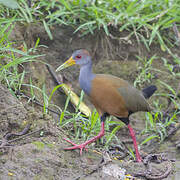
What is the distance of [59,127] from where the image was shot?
3607 millimetres

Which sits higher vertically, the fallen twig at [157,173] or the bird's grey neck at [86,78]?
the bird's grey neck at [86,78]

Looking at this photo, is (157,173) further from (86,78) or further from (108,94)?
(86,78)

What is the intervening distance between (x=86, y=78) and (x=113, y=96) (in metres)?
0.35

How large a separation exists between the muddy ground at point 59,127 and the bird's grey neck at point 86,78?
0.48 metres

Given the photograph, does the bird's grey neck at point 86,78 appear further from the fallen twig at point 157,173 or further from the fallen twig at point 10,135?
the fallen twig at point 157,173

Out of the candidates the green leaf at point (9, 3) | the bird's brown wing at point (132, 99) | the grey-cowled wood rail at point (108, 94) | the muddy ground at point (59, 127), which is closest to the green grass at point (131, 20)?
the muddy ground at point (59, 127)

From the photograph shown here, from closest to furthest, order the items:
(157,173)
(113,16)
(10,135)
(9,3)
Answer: (9,3), (10,135), (157,173), (113,16)

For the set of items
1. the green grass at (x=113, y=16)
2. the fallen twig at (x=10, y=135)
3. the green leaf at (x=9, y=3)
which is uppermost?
the green leaf at (x=9, y=3)

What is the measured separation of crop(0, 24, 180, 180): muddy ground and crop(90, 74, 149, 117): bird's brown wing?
46cm

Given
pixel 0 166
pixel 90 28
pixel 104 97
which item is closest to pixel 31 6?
pixel 90 28

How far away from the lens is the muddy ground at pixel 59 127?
2.74m

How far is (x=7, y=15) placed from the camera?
477 cm

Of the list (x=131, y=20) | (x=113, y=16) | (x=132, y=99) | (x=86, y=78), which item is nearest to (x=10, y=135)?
(x=86, y=78)

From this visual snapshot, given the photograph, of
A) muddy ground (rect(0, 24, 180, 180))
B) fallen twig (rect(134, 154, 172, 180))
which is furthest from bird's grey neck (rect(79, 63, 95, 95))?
fallen twig (rect(134, 154, 172, 180))
